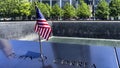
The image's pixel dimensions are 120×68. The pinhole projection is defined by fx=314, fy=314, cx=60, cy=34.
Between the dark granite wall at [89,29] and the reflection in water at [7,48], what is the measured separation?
89.7ft

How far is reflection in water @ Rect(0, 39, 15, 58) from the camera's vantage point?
420 centimetres

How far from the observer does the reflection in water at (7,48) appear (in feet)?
13.8

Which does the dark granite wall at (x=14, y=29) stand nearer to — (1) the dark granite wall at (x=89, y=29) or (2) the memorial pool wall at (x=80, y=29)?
(2) the memorial pool wall at (x=80, y=29)

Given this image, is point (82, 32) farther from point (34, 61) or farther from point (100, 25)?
point (34, 61)

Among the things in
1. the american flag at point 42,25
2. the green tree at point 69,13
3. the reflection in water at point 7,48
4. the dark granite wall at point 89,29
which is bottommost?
the dark granite wall at point 89,29

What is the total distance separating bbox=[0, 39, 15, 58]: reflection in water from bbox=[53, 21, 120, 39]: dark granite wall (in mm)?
27351

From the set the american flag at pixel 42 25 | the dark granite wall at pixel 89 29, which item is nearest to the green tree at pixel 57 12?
the dark granite wall at pixel 89 29

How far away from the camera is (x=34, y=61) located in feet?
12.8

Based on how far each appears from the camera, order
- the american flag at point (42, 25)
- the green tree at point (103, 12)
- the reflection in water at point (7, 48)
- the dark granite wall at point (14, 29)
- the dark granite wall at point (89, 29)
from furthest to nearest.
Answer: the green tree at point (103, 12), the dark granite wall at point (89, 29), the dark granite wall at point (14, 29), the american flag at point (42, 25), the reflection in water at point (7, 48)

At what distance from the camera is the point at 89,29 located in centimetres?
3288

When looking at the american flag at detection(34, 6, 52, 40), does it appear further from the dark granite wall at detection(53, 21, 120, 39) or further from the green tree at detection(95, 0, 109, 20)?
the green tree at detection(95, 0, 109, 20)

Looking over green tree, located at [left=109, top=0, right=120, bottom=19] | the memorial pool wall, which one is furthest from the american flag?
green tree, located at [left=109, top=0, right=120, bottom=19]

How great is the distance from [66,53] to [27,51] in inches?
20.9

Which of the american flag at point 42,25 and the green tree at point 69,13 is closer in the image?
the american flag at point 42,25
